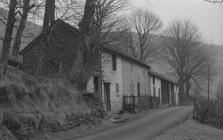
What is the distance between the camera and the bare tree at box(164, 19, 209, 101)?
58.4 m

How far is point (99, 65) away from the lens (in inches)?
1156

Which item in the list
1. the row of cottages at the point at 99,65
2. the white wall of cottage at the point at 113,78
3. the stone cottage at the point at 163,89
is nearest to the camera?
the row of cottages at the point at 99,65

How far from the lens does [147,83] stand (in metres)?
41.6

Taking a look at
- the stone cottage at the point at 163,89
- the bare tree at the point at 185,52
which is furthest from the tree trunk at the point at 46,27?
the bare tree at the point at 185,52

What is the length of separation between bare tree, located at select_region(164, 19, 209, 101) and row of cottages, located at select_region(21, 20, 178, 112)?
23501 mm

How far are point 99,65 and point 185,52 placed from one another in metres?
31.9

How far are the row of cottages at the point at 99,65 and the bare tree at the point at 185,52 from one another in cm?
2350

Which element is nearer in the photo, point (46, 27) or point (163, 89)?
point (46, 27)

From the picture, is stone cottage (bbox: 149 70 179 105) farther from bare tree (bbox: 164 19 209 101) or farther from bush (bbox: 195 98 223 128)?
bush (bbox: 195 98 223 128)

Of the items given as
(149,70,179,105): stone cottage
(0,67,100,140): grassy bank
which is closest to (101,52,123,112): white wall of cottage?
(0,67,100,140): grassy bank

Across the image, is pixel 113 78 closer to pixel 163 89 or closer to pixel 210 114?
pixel 210 114

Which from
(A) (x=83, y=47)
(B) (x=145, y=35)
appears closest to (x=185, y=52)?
(B) (x=145, y=35)

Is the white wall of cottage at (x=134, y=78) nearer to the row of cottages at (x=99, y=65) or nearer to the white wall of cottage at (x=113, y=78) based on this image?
the row of cottages at (x=99, y=65)

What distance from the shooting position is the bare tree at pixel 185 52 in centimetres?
5844
